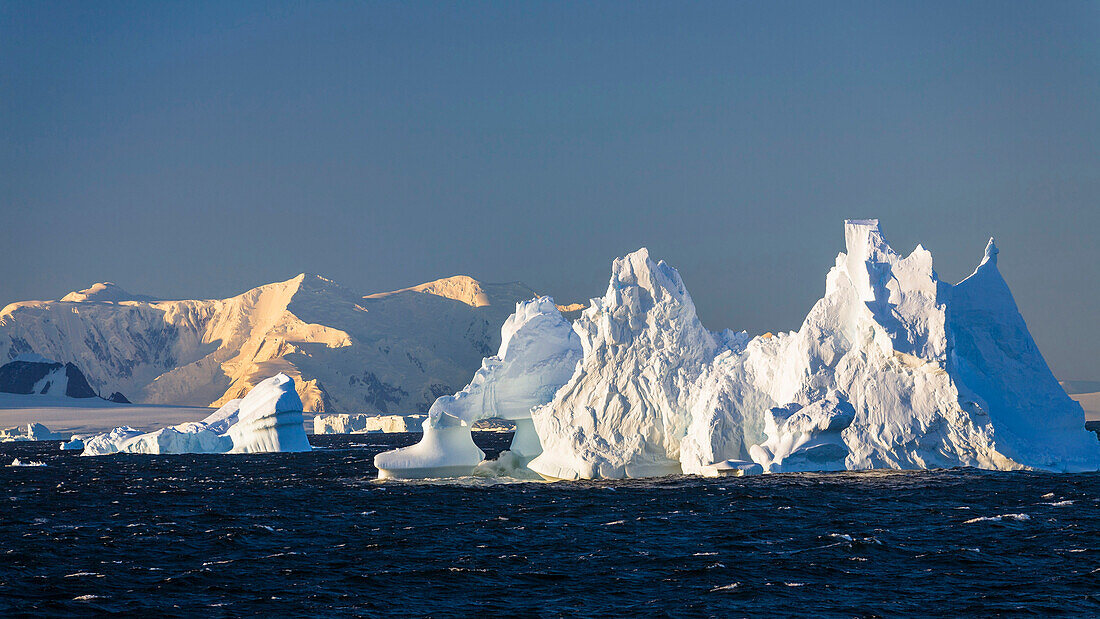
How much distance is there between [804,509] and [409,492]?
50.5 feet

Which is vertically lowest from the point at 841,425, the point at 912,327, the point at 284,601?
the point at 284,601

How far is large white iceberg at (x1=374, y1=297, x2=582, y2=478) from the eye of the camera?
44.0m

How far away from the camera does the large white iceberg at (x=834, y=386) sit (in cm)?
3675

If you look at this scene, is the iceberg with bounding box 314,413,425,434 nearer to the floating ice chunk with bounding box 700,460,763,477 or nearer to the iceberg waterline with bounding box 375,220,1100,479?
the iceberg waterline with bounding box 375,220,1100,479

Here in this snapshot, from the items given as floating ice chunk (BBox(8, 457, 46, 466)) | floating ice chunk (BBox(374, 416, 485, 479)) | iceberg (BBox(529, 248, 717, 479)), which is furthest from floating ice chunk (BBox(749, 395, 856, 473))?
floating ice chunk (BBox(8, 457, 46, 466))

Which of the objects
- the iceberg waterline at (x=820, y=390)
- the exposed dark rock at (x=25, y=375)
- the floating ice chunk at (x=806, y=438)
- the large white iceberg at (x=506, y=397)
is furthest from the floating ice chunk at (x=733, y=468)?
the exposed dark rock at (x=25, y=375)

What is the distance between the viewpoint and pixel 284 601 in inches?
741

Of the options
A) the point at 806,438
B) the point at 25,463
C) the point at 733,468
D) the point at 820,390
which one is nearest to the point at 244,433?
the point at 25,463

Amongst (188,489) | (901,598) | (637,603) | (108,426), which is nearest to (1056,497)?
(901,598)

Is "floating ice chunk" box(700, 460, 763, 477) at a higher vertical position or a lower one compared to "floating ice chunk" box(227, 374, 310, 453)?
lower

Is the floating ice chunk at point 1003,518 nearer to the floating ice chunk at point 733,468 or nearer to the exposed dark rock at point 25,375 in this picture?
the floating ice chunk at point 733,468

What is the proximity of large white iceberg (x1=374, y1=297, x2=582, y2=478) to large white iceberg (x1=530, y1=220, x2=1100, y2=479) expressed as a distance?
2.87 meters

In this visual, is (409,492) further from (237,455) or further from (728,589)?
(237,455)

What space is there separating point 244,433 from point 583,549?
188ft
